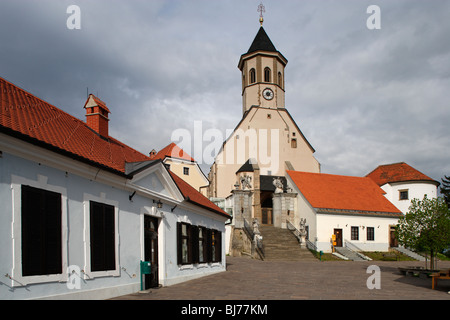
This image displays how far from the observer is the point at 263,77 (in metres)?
50.2

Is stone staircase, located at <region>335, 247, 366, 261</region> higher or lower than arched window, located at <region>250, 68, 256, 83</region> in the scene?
lower

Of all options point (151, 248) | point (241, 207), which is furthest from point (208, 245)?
point (241, 207)

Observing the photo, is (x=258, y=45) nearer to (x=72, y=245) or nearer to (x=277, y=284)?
(x=277, y=284)

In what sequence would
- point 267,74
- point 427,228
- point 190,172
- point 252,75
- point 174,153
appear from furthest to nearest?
point 190,172 → point 252,75 → point 267,74 → point 174,153 → point 427,228

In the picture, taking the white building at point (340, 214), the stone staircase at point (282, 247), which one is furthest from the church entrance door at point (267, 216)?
the stone staircase at point (282, 247)

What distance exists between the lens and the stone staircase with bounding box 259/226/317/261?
1202 inches

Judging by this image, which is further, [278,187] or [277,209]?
[278,187]

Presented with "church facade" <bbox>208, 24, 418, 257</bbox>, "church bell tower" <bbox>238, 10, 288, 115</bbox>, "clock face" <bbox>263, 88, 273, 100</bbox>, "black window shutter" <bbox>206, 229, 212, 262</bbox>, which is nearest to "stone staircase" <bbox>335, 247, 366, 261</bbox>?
"church facade" <bbox>208, 24, 418, 257</bbox>

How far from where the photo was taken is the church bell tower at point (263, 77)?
50.0m

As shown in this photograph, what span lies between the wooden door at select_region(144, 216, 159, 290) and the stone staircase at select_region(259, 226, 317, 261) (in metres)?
17.7

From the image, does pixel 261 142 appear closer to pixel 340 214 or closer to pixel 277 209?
pixel 277 209

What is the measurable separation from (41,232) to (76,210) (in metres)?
1.30

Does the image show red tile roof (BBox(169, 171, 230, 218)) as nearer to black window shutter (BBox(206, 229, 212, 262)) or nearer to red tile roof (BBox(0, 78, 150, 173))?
black window shutter (BBox(206, 229, 212, 262))
